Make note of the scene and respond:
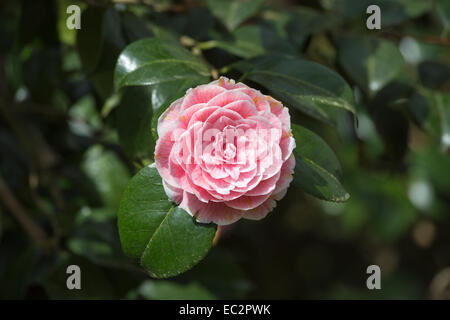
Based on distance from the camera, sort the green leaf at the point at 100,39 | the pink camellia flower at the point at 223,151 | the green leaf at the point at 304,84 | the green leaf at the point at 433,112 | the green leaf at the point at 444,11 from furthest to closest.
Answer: the green leaf at the point at 444,11 < the green leaf at the point at 433,112 < the green leaf at the point at 100,39 < the green leaf at the point at 304,84 < the pink camellia flower at the point at 223,151

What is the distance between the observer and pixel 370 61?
38.6 inches

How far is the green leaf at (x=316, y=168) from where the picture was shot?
0.65m

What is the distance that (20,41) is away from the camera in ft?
3.55

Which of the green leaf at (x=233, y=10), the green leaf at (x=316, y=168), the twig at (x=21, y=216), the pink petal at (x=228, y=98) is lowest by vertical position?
the twig at (x=21, y=216)

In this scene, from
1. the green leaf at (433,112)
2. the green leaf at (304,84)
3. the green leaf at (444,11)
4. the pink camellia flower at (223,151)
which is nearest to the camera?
the pink camellia flower at (223,151)

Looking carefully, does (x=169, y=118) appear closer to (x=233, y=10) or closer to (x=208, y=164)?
(x=208, y=164)

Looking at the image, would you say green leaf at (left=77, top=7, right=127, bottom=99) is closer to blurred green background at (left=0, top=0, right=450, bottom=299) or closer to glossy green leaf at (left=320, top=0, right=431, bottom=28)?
blurred green background at (left=0, top=0, right=450, bottom=299)

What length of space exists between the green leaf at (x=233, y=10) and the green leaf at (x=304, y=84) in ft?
0.87

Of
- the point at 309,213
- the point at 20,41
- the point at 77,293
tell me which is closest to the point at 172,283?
the point at 77,293

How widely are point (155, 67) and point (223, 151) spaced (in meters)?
0.17

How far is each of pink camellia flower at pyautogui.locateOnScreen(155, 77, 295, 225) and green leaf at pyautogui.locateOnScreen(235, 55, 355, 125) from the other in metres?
0.08

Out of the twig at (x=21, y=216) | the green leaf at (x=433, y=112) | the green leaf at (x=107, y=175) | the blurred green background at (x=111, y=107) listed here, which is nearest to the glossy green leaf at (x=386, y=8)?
the blurred green background at (x=111, y=107)

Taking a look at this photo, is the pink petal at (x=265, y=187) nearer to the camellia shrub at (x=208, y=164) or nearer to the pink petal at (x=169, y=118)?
the camellia shrub at (x=208, y=164)
